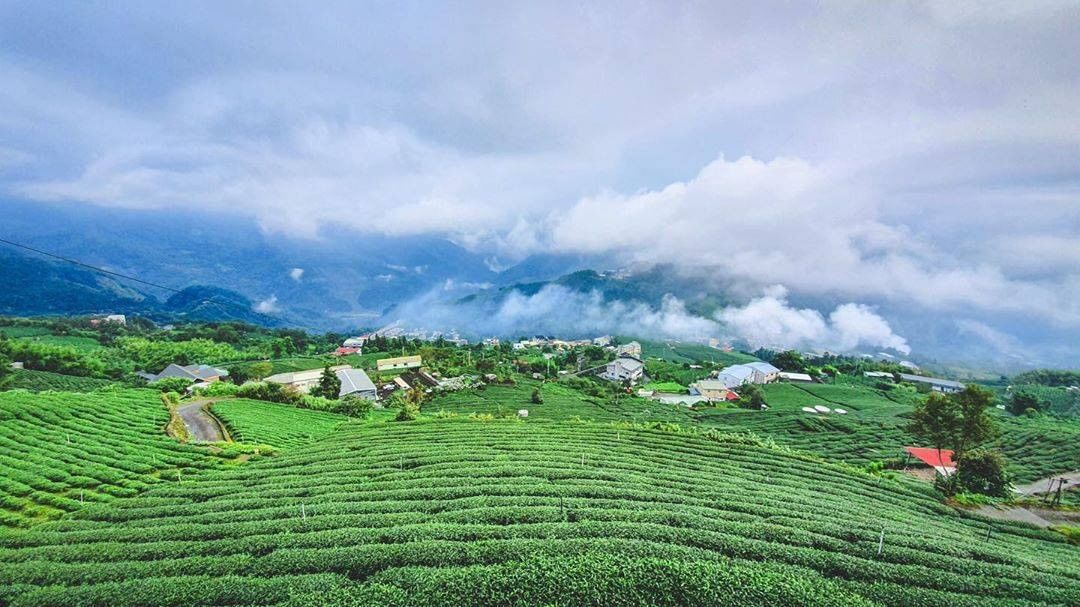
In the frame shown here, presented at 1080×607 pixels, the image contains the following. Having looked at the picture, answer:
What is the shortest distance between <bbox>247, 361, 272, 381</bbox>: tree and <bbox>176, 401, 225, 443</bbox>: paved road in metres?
40.7

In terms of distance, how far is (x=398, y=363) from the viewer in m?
97.8

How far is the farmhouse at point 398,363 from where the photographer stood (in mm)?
95750

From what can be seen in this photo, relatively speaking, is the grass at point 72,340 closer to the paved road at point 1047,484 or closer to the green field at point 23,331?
the green field at point 23,331

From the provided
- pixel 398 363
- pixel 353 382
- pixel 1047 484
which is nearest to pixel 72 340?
pixel 398 363

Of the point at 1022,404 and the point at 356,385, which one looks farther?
the point at 1022,404

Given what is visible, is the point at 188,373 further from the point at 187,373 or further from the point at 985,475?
the point at 985,475

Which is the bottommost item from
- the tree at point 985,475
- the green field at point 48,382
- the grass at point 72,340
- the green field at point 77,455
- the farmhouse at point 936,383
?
the green field at point 48,382

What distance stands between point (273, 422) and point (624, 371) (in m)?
85.7

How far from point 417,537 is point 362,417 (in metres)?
37.4

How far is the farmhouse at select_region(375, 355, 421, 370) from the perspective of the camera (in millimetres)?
95750

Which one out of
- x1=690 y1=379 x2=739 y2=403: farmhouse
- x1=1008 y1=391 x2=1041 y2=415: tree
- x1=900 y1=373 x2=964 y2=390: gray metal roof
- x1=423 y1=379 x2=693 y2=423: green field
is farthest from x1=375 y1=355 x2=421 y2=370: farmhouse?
x1=900 y1=373 x2=964 y2=390: gray metal roof

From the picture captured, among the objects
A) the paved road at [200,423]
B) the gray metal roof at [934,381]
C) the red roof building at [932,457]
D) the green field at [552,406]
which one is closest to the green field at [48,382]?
the paved road at [200,423]

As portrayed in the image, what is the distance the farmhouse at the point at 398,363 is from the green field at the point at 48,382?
1733 inches

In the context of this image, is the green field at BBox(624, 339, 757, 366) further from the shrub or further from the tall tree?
the shrub
